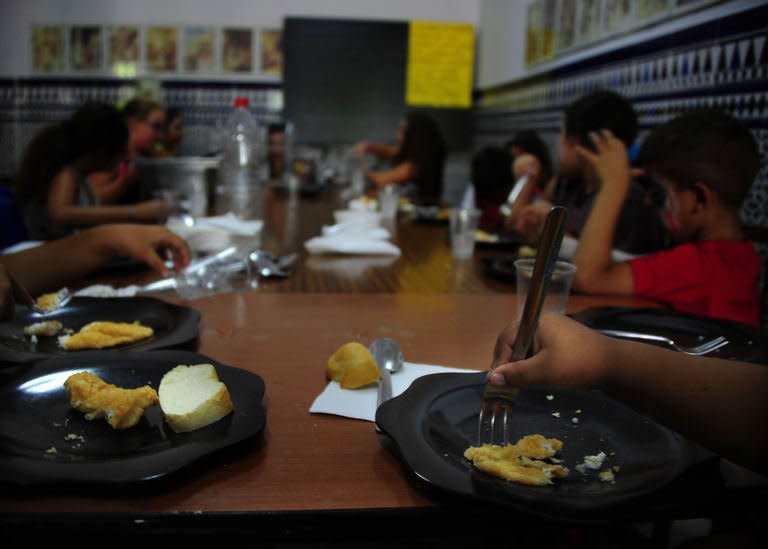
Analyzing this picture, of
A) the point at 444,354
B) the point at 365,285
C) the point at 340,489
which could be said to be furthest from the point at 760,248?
the point at 340,489

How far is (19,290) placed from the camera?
3.41 ft

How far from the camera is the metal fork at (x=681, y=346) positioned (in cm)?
108

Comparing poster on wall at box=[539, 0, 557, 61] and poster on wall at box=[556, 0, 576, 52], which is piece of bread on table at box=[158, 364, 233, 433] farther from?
poster on wall at box=[539, 0, 557, 61]

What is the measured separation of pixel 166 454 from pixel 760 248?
193 cm

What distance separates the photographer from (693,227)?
A: 1.70 metres

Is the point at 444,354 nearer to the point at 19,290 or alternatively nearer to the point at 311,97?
the point at 19,290

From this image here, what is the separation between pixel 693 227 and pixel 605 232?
22 cm

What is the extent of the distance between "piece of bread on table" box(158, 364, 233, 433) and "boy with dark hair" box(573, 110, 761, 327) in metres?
1.05

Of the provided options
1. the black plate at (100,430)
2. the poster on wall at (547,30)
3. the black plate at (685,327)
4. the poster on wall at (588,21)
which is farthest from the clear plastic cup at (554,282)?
the poster on wall at (547,30)

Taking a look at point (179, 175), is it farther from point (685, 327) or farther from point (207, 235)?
point (685, 327)

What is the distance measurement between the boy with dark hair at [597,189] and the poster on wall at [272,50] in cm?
390

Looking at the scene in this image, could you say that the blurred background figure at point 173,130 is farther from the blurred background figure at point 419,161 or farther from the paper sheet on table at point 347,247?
the paper sheet on table at point 347,247

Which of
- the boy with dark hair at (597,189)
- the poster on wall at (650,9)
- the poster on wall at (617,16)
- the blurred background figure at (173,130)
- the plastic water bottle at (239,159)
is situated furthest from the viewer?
the blurred background figure at (173,130)

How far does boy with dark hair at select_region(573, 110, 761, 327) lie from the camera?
1575 millimetres
